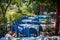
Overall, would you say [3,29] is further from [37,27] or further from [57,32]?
[57,32]

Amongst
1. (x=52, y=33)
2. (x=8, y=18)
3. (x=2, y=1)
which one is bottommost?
(x=52, y=33)

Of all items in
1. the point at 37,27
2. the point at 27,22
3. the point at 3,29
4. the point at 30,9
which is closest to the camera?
the point at 3,29

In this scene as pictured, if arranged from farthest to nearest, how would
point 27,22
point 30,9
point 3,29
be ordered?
point 30,9 → point 27,22 → point 3,29

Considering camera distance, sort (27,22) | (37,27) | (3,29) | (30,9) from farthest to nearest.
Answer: (30,9), (27,22), (37,27), (3,29)

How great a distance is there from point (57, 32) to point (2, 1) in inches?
97.4

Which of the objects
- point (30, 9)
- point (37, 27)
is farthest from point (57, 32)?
point (30, 9)

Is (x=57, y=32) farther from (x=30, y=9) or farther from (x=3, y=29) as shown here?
(x=30, y=9)

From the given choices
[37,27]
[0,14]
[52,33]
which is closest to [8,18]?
[0,14]

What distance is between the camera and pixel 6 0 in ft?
25.7

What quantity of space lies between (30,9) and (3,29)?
3487 mm

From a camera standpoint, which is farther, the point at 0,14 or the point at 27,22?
the point at 27,22

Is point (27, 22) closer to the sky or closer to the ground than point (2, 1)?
closer to the ground

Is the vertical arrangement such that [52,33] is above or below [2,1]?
below

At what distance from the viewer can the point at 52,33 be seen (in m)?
8.15
